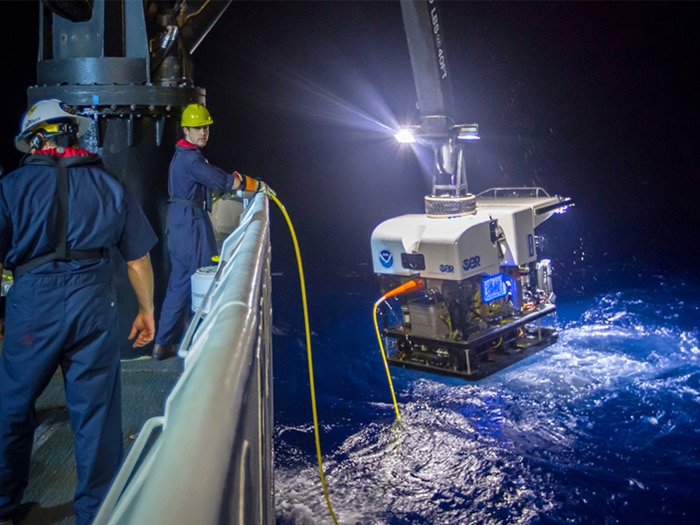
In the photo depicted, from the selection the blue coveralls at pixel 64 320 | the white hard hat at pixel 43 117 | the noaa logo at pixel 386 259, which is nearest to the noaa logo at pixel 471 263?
the noaa logo at pixel 386 259

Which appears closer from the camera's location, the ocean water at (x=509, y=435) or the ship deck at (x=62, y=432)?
the ship deck at (x=62, y=432)

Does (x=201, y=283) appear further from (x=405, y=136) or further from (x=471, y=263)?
(x=405, y=136)

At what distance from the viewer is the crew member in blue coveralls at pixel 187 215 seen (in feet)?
19.0

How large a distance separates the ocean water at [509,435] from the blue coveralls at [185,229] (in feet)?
4.64

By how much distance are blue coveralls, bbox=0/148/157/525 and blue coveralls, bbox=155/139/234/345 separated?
Result: 2.61 m

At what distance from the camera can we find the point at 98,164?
3195mm

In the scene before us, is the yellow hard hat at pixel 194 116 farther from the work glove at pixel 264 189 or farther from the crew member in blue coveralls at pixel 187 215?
the work glove at pixel 264 189

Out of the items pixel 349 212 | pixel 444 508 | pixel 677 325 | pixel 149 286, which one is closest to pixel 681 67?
pixel 349 212

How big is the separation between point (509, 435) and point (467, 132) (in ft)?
9.23

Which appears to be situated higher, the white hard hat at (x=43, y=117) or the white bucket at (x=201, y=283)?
the white hard hat at (x=43, y=117)

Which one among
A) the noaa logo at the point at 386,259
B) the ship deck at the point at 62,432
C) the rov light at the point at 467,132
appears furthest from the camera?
the rov light at the point at 467,132

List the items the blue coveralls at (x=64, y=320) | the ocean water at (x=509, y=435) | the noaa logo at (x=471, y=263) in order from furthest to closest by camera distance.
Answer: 1. the noaa logo at (x=471, y=263)
2. the ocean water at (x=509, y=435)
3. the blue coveralls at (x=64, y=320)

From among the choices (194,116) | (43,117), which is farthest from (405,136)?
(43,117)

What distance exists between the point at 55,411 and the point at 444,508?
2.69 metres
